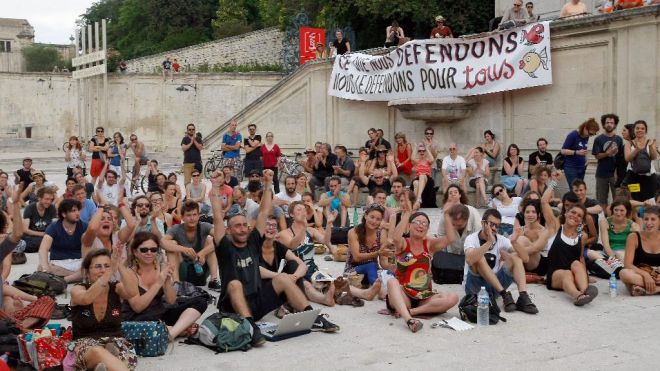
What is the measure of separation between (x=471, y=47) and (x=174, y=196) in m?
7.25

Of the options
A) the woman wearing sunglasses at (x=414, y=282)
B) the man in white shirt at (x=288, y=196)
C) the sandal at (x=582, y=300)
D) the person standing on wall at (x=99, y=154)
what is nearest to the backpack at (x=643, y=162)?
the sandal at (x=582, y=300)

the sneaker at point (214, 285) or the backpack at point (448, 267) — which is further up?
the backpack at point (448, 267)

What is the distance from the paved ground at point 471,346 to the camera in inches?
258

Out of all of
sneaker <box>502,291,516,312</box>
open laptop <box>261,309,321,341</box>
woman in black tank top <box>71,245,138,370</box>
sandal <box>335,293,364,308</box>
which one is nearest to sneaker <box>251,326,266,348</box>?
open laptop <box>261,309,321,341</box>

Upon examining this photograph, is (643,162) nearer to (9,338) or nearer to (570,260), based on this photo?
(570,260)

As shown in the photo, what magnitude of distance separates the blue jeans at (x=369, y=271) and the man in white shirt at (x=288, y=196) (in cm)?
357

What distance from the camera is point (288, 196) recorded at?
512 inches

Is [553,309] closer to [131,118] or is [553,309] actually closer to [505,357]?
[505,357]

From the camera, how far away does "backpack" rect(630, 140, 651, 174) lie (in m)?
12.1

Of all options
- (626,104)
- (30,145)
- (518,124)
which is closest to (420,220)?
(626,104)

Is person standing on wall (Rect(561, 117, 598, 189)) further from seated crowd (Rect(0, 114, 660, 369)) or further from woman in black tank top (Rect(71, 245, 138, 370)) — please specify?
woman in black tank top (Rect(71, 245, 138, 370))

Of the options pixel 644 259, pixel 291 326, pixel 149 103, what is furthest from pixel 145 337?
pixel 149 103

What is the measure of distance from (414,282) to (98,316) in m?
3.12

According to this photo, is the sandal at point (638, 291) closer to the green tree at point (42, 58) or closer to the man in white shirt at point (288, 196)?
the man in white shirt at point (288, 196)
